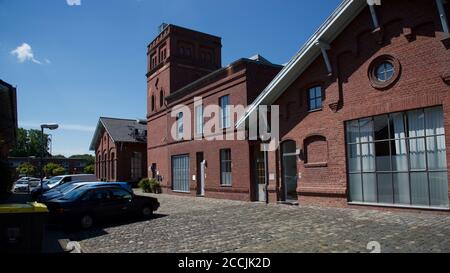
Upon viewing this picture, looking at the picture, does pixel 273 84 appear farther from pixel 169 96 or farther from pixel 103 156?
pixel 103 156

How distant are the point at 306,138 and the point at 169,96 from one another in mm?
14464

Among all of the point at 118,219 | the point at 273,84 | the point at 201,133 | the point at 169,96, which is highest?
the point at 169,96

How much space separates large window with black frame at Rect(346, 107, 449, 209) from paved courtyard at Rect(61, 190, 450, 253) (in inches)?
27.3

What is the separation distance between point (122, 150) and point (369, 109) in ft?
100

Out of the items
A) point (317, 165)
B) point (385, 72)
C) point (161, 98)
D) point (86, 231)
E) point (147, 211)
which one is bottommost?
point (86, 231)

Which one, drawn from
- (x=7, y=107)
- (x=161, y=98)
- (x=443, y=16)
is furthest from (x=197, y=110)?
(x=443, y=16)

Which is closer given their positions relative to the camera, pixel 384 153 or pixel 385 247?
pixel 385 247

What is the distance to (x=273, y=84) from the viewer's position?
1669cm

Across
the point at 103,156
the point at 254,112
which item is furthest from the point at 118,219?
the point at 103,156

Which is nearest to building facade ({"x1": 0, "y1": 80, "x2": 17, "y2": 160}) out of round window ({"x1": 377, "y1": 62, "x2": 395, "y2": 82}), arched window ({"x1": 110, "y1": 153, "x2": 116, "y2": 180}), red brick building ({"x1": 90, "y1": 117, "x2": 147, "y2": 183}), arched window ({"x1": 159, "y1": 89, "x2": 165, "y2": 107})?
arched window ({"x1": 159, "y1": 89, "x2": 165, "y2": 107})

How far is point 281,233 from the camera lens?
33.6 feet

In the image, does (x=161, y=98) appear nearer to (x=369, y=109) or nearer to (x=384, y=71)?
(x=369, y=109)

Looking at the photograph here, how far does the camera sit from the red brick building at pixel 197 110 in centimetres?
2006

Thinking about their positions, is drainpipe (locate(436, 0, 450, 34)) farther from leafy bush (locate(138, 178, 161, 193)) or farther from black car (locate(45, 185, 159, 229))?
leafy bush (locate(138, 178, 161, 193))
